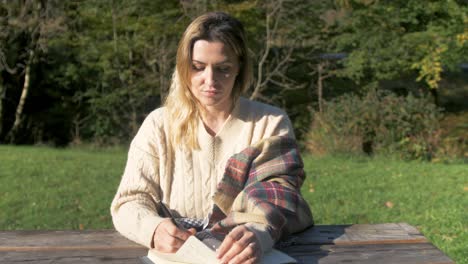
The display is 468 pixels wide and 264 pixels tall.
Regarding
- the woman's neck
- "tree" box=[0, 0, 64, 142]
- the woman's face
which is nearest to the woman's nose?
the woman's face

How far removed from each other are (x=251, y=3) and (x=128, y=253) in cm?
1419

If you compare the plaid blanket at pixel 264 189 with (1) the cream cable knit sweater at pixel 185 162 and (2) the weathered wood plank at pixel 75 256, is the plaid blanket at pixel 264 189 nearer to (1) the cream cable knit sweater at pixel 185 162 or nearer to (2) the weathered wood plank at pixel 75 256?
(1) the cream cable knit sweater at pixel 185 162

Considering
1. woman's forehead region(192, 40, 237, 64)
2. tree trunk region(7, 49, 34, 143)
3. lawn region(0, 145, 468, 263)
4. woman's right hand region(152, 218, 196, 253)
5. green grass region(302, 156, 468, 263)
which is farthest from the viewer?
tree trunk region(7, 49, 34, 143)

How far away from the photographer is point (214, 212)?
241cm

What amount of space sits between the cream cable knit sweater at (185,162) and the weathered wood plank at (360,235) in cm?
41

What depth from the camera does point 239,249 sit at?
2035 millimetres

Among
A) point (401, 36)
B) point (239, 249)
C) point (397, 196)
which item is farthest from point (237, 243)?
point (401, 36)

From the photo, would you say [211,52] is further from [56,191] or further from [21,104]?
[21,104]

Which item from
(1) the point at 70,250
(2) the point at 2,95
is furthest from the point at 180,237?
(2) the point at 2,95

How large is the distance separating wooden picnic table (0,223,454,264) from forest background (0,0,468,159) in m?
13.1

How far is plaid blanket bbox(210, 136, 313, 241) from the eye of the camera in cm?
227

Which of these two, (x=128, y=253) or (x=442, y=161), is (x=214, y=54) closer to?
(x=128, y=253)

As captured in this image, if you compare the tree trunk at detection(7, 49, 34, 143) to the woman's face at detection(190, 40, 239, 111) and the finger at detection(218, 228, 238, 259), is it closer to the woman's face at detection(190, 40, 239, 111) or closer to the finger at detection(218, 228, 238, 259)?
the woman's face at detection(190, 40, 239, 111)

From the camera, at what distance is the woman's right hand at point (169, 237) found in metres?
2.16
